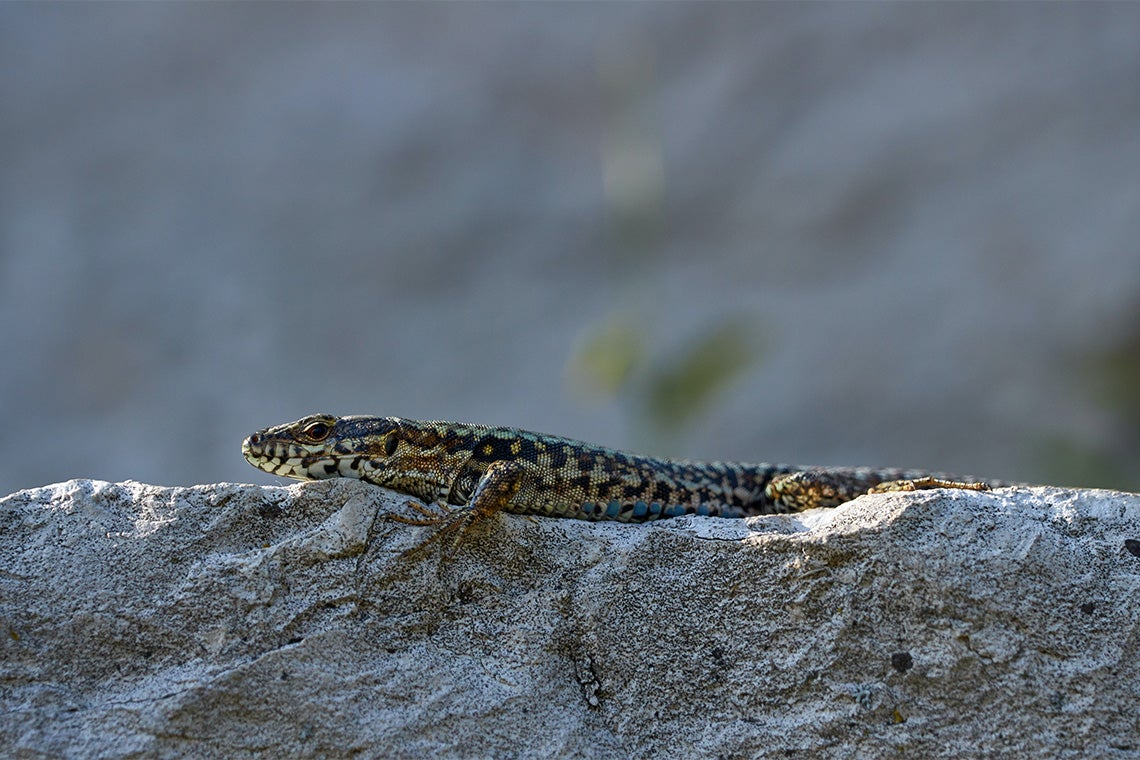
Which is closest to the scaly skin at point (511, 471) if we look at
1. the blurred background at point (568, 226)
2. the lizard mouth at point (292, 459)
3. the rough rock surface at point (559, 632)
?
the lizard mouth at point (292, 459)

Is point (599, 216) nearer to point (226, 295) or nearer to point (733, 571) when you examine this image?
point (226, 295)

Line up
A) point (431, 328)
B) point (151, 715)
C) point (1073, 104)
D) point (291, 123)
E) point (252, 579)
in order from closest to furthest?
point (151, 715) → point (252, 579) → point (1073, 104) → point (431, 328) → point (291, 123)

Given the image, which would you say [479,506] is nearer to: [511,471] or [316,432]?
[511,471]

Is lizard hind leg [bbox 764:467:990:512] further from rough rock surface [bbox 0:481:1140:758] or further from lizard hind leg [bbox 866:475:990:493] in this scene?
rough rock surface [bbox 0:481:1140:758]

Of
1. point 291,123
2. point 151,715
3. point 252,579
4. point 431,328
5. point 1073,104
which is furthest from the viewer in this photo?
point 291,123

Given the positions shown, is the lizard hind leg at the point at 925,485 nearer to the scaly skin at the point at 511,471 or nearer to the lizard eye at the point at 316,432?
the scaly skin at the point at 511,471

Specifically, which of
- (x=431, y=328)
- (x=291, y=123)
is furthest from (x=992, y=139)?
(x=291, y=123)
